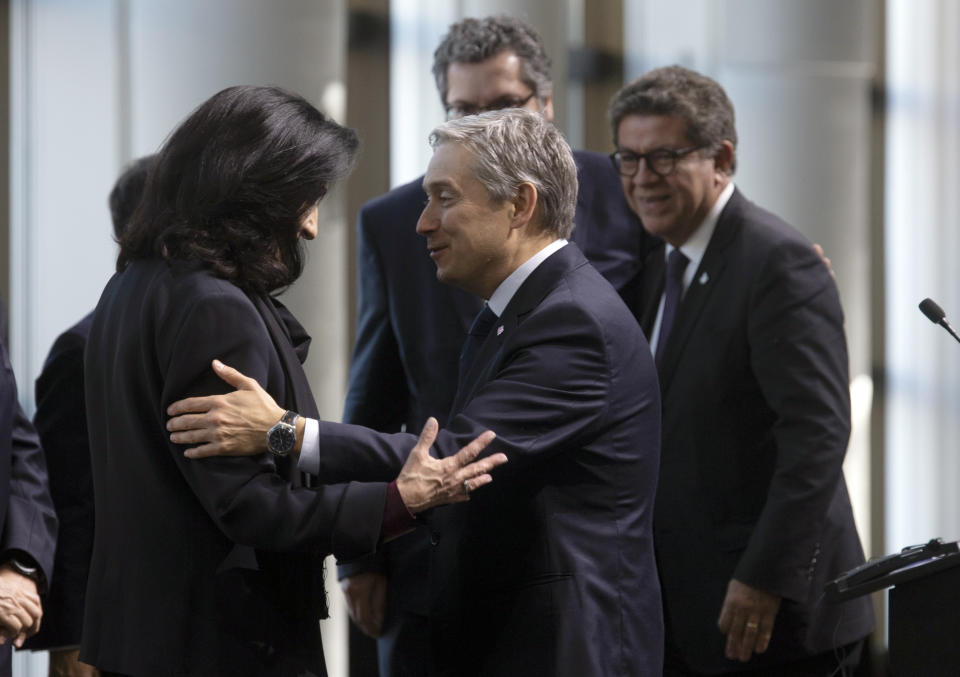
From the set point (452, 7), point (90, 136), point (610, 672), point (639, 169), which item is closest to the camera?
point (610, 672)

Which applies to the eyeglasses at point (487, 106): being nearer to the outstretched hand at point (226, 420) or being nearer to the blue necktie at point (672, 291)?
the blue necktie at point (672, 291)

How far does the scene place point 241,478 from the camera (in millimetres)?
2131

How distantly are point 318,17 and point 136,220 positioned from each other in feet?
7.67

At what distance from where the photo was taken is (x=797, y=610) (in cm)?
304

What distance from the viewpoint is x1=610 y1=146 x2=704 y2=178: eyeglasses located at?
10.7 feet

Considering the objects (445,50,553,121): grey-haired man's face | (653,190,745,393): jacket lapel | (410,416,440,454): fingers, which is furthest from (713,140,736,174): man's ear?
(410,416,440,454): fingers

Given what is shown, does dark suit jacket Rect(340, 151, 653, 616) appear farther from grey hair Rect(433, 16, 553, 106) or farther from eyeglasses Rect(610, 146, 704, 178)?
grey hair Rect(433, 16, 553, 106)

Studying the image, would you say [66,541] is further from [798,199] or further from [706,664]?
[798,199]

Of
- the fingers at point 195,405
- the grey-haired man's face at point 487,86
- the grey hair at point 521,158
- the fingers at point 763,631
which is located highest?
the grey-haired man's face at point 487,86

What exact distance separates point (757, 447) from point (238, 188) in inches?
58.3

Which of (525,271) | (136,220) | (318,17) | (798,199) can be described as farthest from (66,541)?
(798,199)

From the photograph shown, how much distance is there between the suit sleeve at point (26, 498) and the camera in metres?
2.65

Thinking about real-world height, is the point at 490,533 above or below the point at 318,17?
below

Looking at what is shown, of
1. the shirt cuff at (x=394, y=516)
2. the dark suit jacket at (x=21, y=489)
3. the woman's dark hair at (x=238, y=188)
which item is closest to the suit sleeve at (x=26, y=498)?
the dark suit jacket at (x=21, y=489)
